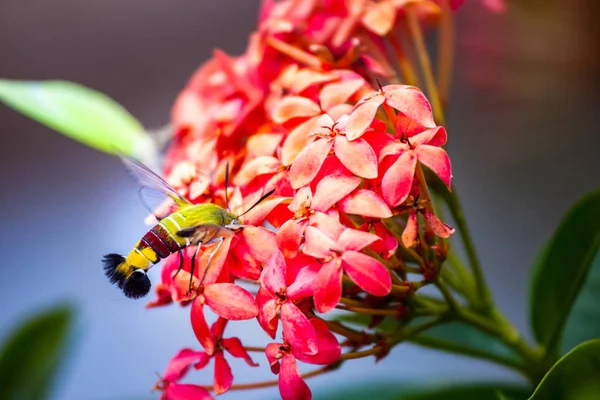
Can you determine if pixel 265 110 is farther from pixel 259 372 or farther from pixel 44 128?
pixel 44 128

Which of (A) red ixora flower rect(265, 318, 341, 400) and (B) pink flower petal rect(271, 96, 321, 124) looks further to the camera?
(B) pink flower petal rect(271, 96, 321, 124)

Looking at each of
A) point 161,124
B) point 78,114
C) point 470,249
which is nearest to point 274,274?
point 470,249

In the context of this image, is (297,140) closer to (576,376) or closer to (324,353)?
(324,353)

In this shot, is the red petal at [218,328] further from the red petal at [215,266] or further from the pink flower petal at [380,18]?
the pink flower petal at [380,18]

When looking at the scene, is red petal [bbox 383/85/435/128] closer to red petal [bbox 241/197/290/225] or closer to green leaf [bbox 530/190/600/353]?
red petal [bbox 241/197/290/225]

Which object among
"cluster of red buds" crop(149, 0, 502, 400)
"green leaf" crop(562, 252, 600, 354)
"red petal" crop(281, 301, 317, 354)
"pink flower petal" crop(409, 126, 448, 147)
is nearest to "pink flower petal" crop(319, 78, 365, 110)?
"cluster of red buds" crop(149, 0, 502, 400)

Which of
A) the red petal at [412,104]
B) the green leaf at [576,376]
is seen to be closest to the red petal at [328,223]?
the red petal at [412,104]
